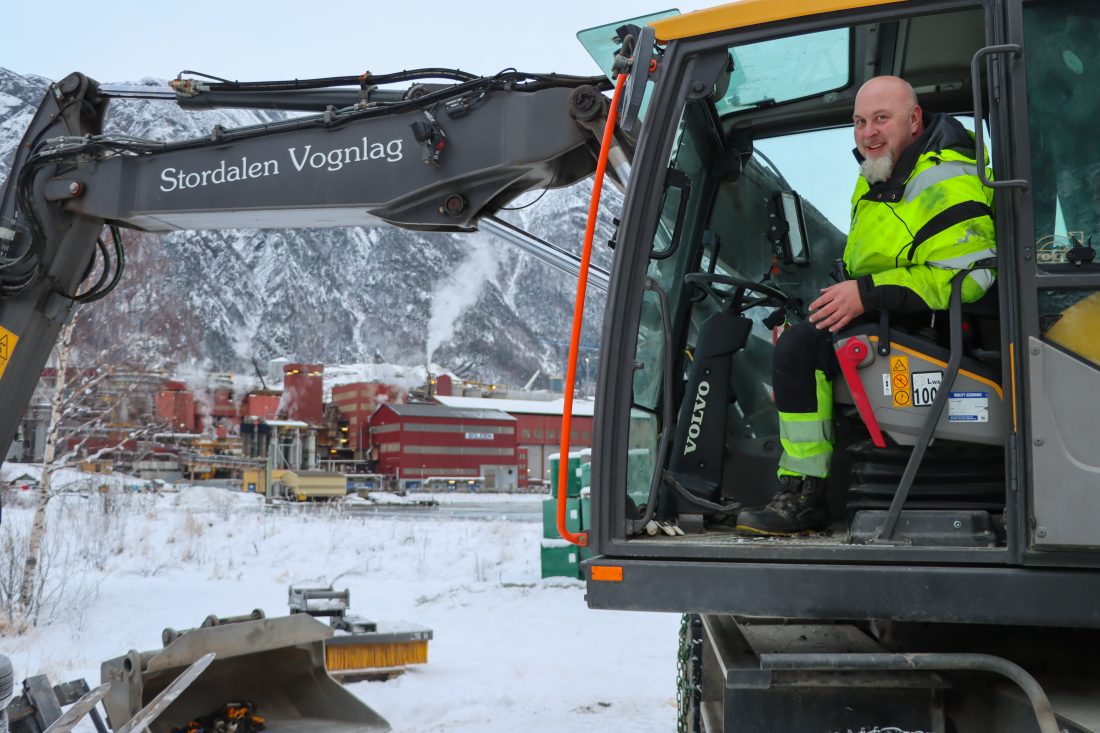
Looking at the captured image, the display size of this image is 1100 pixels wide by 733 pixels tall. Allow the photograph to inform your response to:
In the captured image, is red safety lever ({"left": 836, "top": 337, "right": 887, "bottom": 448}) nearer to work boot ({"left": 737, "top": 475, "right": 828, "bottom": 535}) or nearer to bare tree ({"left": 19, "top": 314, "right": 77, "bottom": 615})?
work boot ({"left": 737, "top": 475, "right": 828, "bottom": 535})

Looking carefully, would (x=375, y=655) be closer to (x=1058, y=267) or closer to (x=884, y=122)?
(x=884, y=122)

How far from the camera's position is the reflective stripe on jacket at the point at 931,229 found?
8.39 ft

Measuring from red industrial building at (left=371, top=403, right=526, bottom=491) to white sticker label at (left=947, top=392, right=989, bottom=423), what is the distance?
4297cm

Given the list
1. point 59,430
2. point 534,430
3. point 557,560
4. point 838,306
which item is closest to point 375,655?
point 557,560

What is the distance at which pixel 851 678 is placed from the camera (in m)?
2.48

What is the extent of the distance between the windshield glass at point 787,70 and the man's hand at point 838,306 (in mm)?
1092

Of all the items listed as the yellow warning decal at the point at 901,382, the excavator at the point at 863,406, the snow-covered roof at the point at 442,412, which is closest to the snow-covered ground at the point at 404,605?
the excavator at the point at 863,406

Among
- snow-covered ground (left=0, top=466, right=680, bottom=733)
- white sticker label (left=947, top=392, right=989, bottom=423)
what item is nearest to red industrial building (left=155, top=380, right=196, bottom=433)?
snow-covered ground (left=0, top=466, right=680, bottom=733)

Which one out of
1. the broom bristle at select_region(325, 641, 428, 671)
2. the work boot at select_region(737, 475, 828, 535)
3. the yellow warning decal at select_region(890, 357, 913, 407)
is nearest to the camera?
the yellow warning decal at select_region(890, 357, 913, 407)

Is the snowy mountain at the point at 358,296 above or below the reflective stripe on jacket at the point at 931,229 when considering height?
above

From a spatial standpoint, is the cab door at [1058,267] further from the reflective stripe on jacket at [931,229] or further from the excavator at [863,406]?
the reflective stripe on jacket at [931,229]

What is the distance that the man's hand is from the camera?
8.84 feet

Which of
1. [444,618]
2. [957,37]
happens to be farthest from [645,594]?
[444,618]

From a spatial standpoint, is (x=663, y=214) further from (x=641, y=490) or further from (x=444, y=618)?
(x=444, y=618)
